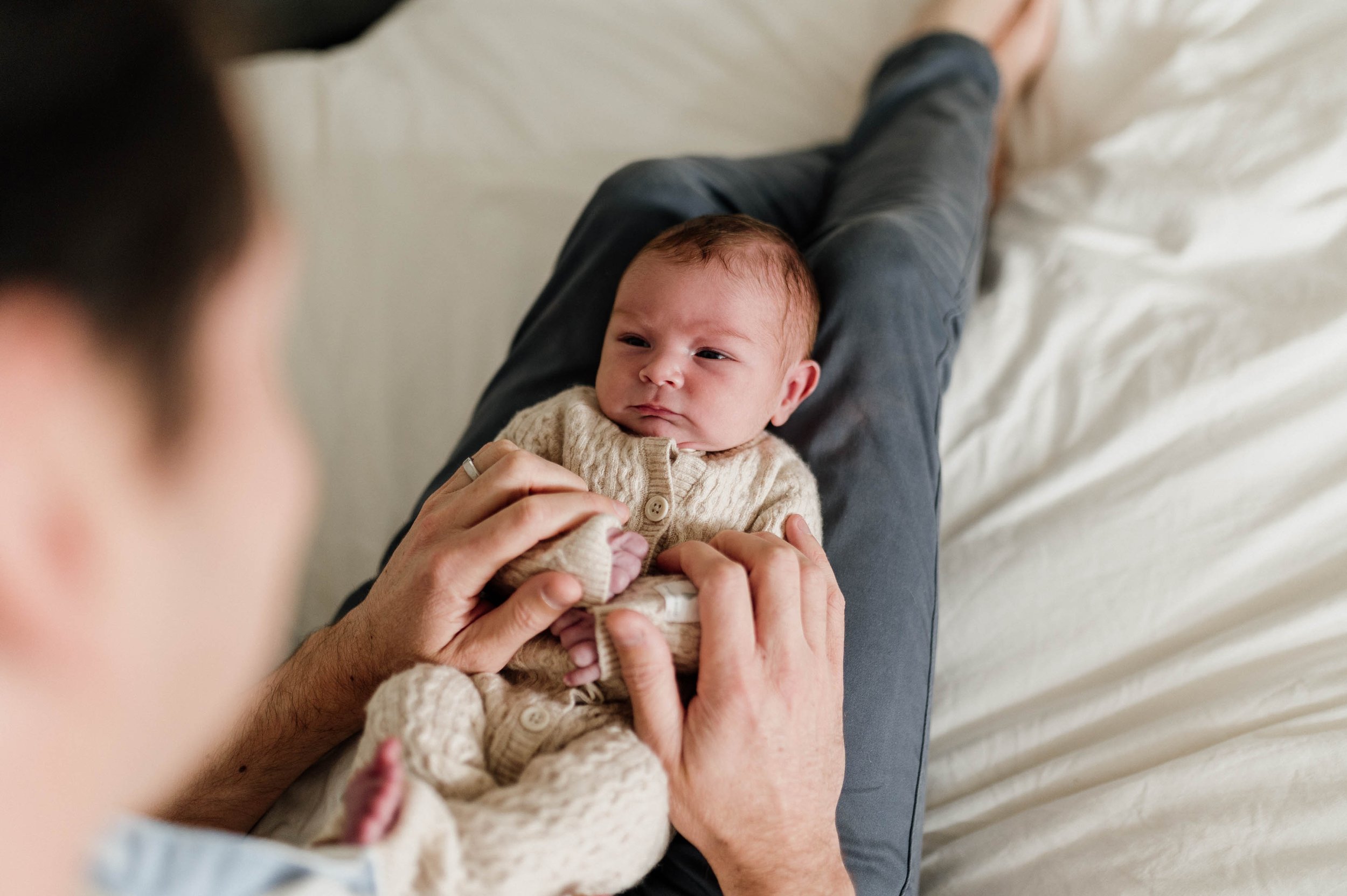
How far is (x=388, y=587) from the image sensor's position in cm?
90

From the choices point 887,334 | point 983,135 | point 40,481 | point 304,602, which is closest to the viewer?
point 40,481

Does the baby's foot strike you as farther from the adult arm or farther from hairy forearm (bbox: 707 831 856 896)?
hairy forearm (bbox: 707 831 856 896)

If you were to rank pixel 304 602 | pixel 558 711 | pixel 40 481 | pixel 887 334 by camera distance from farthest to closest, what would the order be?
pixel 304 602 < pixel 887 334 < pixel 558 711 < pixel 40 481

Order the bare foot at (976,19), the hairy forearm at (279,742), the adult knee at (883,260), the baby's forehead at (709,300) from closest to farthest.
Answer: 1. the hairy forearm at (279,742)
2. the baby's forehead at (709,300)
3. the adult knee at (883,260)
4. the bare foot at (976,19)

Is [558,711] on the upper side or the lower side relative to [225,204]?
lower

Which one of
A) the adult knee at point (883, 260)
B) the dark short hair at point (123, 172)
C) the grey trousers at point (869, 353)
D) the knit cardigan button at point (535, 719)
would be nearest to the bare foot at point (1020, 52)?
the grey trousers at point (869, 353)

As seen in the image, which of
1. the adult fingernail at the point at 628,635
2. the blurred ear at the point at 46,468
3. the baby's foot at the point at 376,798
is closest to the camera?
the blurred ear at the point at 46,468

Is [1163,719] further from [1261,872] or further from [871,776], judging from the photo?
[871,776]

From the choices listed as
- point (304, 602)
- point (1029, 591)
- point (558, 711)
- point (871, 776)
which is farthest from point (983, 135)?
point (304, 602)

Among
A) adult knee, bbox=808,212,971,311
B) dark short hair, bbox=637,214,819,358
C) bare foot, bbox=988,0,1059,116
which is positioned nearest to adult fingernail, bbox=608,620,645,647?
dark short hair, bbox=637,214,819,358

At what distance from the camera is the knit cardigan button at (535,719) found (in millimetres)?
811

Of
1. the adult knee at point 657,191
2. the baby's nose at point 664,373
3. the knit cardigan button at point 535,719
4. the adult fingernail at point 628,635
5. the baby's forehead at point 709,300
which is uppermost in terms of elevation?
the adult knee at point 657,191

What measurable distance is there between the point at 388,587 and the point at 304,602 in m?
0.58

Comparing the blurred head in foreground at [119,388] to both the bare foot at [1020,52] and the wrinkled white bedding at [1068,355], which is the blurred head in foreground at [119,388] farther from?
the bare foot at [1020,52]
